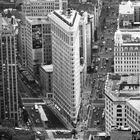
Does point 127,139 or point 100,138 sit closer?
point 127,139
